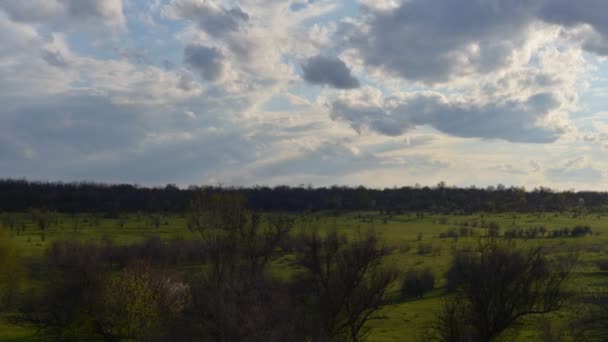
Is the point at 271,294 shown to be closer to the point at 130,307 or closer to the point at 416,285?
the point at 130,307

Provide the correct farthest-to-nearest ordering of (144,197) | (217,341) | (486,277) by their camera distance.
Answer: (144,197)
(486,277)
(217,341)

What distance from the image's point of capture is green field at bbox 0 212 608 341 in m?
57.0

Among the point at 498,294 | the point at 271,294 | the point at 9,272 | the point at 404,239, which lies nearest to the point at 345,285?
the point at 271,294

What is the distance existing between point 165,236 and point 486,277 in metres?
92.7

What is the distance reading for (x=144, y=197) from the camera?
198 meters

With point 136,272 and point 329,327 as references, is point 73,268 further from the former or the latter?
point 329,327

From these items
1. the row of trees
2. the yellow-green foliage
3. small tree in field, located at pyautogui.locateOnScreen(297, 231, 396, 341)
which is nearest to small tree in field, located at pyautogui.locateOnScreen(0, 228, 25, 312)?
the row of trees

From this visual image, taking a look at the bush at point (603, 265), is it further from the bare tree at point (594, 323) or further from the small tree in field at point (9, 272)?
the small tree in field at point (9, 272)

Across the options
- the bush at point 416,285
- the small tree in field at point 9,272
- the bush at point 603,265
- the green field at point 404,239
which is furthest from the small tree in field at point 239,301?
the bush at point 603,265

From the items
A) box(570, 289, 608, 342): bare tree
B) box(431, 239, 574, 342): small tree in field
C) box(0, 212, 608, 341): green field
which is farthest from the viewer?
box(0, 212, 608, 341): green field

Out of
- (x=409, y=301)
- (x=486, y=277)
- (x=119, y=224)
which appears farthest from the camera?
(x=119, y=224)

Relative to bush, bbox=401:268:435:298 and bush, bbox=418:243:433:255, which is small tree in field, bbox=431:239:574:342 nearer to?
bush, bbox=401:268:435:298

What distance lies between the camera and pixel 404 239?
11506 centimetres

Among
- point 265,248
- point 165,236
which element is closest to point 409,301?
point 265,248
